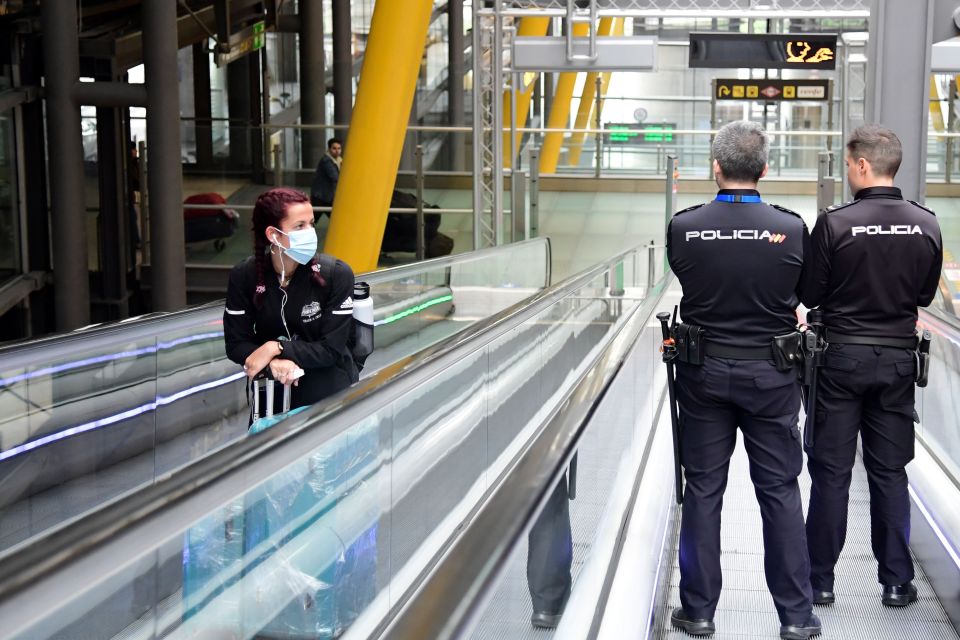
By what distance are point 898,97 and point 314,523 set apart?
4.99 meters

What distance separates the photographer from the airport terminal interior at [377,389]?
7.50ft

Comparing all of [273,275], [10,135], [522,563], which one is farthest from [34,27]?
[522,563]

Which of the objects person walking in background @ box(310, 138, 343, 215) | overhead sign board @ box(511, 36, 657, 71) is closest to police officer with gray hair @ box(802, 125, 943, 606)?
overhead sign board @ box(511, 36, 657, 71)

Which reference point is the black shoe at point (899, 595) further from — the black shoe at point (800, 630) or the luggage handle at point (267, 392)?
the luggage handle at point (267, 392)

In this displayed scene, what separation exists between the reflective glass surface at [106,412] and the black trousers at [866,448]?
2.95 m

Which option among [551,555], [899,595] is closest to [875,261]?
[899,595]

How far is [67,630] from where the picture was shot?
6.96 ft

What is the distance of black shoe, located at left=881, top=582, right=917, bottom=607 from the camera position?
4.41 meters

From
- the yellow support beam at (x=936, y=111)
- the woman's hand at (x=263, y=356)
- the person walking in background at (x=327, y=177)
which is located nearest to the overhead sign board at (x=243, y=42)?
the person walking in background at (x=327, y=177)

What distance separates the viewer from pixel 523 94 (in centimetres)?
3309

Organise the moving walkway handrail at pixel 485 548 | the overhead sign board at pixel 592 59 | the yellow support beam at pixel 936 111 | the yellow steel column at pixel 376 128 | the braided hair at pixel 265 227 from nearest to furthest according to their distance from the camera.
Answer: the moving walkway handrail at pixel 485 548
the braided hair at pixel 265 227
the yellow steel column at pixel 376 128
the overhead sign board at pixel 592 59
the yellow support beam at pixel 936 111

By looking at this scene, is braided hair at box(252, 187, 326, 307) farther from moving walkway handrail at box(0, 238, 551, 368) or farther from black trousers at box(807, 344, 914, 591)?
black trousers at box(807, 344, 914, 591)

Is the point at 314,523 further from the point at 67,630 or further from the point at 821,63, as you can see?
the point at 821,63

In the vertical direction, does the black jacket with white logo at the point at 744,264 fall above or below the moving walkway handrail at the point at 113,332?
above
